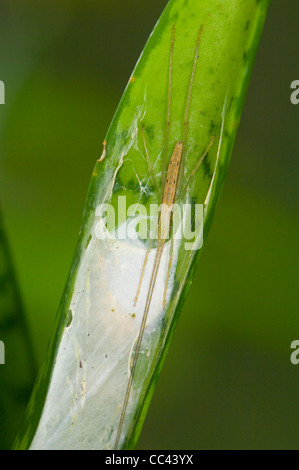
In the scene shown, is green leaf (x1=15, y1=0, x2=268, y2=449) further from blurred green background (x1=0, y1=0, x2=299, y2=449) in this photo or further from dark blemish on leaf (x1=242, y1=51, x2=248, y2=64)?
blurred green background (x1=0, y1=0, x2=299, y2=449)

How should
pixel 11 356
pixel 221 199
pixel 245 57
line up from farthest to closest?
pixel 221 199
pixel 11 356
pixel 245 57

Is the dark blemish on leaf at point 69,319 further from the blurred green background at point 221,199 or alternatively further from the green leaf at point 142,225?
the blurred green background at point 221,199

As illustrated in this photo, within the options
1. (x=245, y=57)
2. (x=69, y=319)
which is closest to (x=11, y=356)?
(x=69, y=319)

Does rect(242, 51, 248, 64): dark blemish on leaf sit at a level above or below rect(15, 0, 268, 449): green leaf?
above

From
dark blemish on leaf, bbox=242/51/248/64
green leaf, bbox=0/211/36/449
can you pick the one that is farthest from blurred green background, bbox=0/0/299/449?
dark blemish on leaf, bbox=242/51/248/64

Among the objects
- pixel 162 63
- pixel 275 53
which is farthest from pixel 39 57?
pixel 162 63

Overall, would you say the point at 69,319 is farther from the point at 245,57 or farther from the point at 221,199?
the point at 221,199
